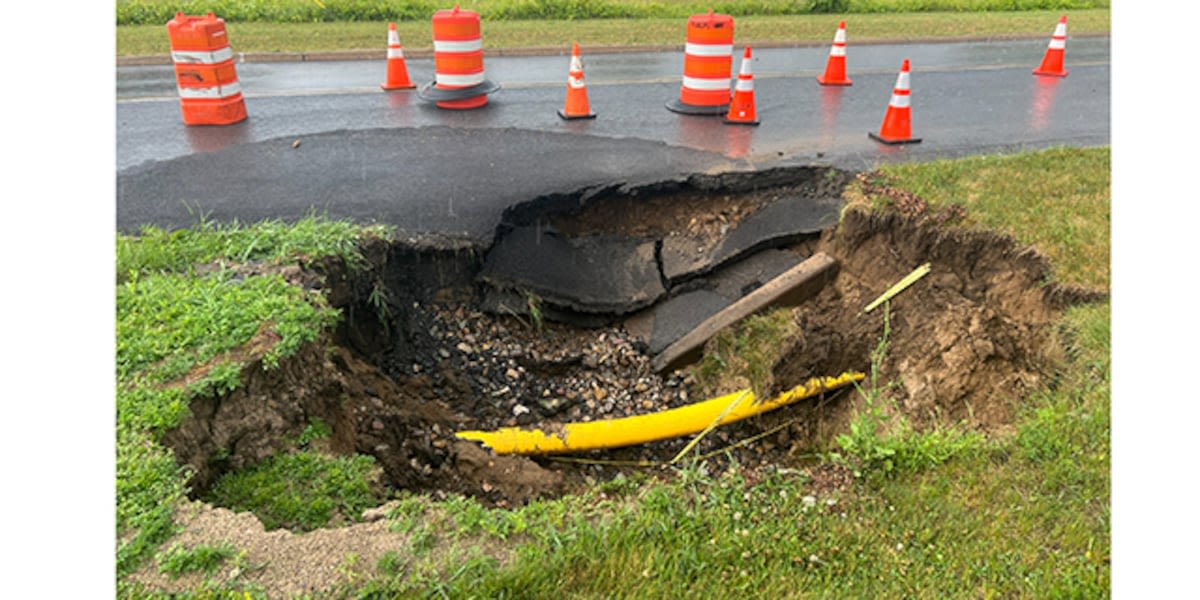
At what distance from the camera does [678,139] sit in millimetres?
7512

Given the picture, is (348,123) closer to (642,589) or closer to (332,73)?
(332,73)

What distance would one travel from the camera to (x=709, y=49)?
27.5ft

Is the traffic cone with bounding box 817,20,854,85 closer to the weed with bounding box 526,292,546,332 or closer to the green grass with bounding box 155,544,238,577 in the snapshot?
the weed with bounding box 526,292,546,332

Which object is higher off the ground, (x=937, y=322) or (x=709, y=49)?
(x=709, y=49)

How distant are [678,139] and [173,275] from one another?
475 cm

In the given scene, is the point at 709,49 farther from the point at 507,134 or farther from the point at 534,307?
the point at 534,307

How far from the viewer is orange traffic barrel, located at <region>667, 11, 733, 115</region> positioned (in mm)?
8258

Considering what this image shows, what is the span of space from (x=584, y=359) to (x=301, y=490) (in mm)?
2424

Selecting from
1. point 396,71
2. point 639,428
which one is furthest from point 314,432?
point 396,71

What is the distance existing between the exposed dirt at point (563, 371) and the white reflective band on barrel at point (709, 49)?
2.94 m

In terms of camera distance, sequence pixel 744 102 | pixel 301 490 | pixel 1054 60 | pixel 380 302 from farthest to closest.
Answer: pixel 1054 60
pixel 744 102
pixel 380 302
pixel 301 490

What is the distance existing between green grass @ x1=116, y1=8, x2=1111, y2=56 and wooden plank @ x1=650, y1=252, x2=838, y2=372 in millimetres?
8225

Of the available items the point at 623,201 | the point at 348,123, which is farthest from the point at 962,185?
the point at 348,123

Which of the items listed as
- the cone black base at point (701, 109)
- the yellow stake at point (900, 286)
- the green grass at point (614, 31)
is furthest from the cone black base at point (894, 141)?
the green grass at point (614, 31)
